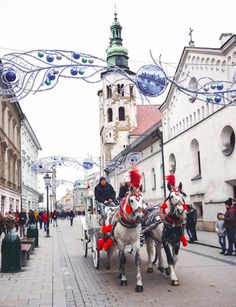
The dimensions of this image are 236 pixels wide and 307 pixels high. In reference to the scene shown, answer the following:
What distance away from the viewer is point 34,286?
8703 millimetres

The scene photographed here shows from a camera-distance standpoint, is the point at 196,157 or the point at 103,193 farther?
the point at 196,157

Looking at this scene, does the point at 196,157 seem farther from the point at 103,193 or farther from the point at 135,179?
the point at 135,179

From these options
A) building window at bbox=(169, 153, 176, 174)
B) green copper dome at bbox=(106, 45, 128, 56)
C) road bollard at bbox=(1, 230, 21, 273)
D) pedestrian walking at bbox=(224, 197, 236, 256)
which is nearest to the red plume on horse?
road bollard at bbox=(1, 230, 21, 273)

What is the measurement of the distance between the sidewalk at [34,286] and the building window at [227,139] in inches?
507

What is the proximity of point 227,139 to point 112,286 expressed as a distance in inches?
608

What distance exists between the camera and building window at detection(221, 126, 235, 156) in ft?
71.5

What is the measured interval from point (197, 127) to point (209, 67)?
3.99 m

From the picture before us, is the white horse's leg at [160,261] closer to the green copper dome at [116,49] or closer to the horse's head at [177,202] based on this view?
the horse's head at [177,202]

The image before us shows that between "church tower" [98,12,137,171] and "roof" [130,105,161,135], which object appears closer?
"church tower" [98,12,137,171]

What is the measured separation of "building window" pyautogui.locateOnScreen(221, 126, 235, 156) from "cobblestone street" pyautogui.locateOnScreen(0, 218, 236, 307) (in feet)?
33.6

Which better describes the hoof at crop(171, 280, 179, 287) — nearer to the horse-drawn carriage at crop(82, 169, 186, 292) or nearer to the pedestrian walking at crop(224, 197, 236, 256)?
the horse-drawn carriage at crop(82, 169, 186, 292)

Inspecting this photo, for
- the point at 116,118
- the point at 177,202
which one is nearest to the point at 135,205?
the point at 177,202

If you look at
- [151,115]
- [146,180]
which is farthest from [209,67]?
[151,115]

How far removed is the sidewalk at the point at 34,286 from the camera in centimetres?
725
